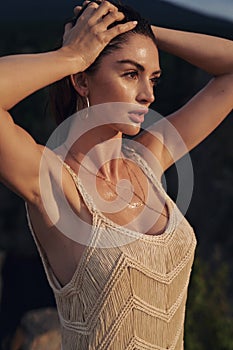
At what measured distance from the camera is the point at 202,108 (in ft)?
9.92

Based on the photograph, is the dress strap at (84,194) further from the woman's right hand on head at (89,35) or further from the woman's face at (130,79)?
the woman's right hand on head at (89,35)

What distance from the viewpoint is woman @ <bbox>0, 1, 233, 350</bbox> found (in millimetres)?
2459

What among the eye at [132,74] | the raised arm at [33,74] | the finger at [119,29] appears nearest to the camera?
the raised arm at [33,74]

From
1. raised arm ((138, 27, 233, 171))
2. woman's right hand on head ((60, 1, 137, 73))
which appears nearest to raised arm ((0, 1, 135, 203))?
woman's right hand on head ((60, 1, 137, 73))

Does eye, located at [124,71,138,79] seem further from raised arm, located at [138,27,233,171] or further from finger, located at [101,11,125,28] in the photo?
raised arm, located at [138,27,233,171]

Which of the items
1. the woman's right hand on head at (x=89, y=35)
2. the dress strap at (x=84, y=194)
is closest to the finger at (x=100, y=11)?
the woman's right hand on head at (x=89, y=35)

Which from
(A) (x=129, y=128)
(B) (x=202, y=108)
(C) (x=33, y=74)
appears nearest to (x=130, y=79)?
(A) (x=129, y=128)

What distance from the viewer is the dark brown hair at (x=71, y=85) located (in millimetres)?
2635

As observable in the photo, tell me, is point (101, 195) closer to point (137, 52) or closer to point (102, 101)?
point (102, 101)

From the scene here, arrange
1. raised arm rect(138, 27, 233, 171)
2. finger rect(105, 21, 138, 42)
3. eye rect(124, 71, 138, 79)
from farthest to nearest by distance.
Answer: raised arm rect(138, 27, 233, 171) → eye rect(124, 71, 138, 79) → finger rect(105, 21, 138, 42)

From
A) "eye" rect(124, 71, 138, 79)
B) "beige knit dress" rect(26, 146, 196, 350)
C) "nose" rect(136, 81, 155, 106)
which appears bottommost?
"beige knit dress" rect(26, 146, 196, 350)

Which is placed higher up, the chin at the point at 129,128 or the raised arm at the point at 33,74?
the raised arm at the point at 33,74

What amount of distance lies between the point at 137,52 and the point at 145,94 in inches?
5.2

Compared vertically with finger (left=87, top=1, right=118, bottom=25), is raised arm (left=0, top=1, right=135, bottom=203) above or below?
below
